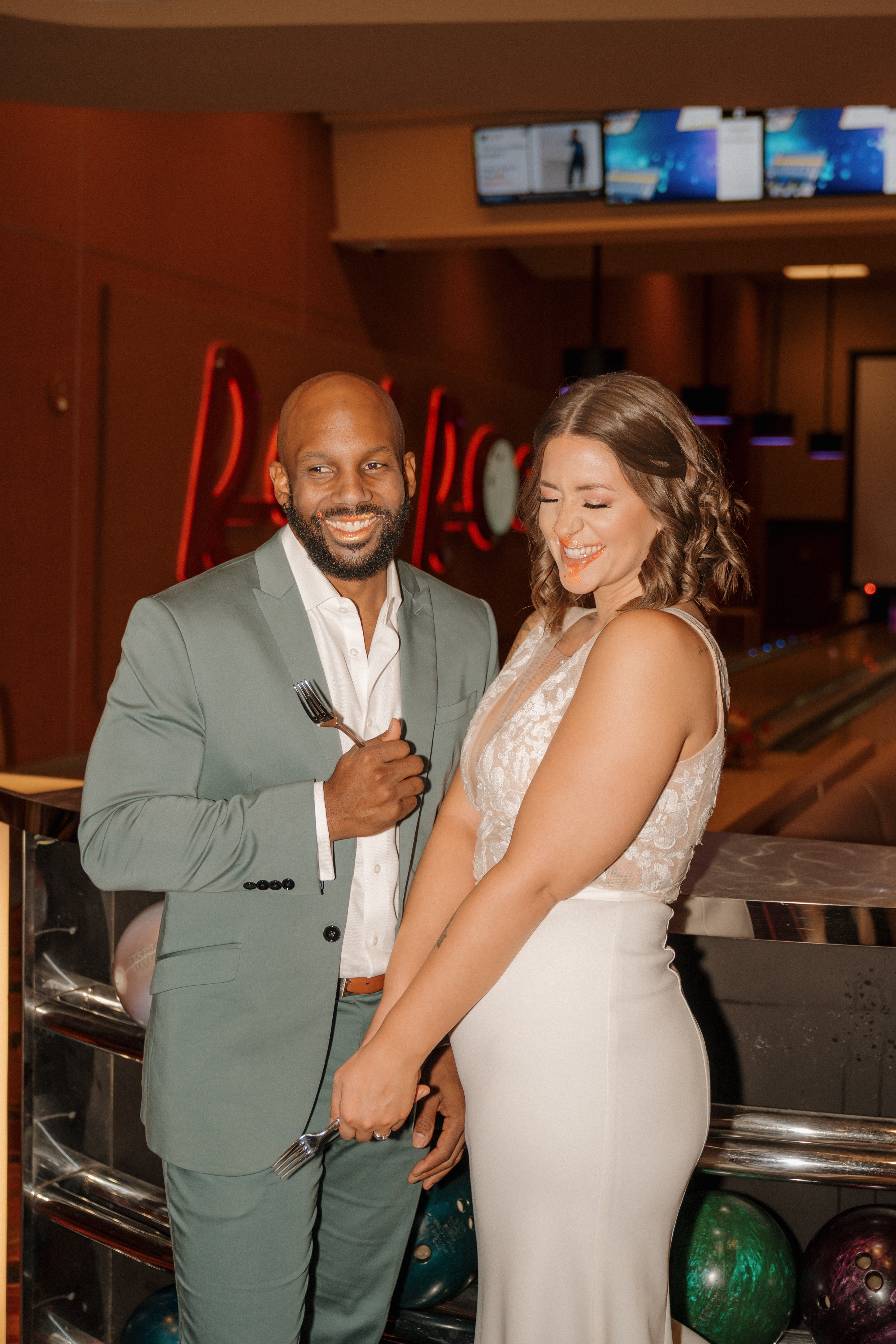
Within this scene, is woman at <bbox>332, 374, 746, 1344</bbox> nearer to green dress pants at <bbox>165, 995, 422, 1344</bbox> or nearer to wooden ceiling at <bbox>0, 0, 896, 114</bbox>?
green dress pants at <bbox>165, 995, 422, 1344</bbox>

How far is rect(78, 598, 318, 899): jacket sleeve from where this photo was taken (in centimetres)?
162

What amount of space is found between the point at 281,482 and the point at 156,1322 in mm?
1503

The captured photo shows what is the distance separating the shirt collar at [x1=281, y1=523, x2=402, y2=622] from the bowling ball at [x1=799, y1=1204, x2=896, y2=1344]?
1308 mm

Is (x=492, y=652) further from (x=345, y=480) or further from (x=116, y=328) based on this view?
(x=116, y=328)

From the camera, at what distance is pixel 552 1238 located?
1.50 meters

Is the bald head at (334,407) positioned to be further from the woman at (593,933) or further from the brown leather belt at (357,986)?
the brown leather belt at (357,986)

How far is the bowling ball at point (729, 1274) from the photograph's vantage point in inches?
79.0

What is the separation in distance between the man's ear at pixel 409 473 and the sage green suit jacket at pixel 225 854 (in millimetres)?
250

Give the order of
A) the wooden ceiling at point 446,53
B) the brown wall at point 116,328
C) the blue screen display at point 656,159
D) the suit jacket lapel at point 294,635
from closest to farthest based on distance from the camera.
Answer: the suit jacket lapel at point 294,635 < the wooden ceiling at point 446,53 < the brown wall at point 116,328 < the blue screen display at point 656,159

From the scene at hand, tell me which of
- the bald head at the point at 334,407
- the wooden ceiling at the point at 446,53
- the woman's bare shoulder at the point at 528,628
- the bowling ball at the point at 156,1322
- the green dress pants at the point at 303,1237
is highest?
the wooden ceiling at the point at 446,53

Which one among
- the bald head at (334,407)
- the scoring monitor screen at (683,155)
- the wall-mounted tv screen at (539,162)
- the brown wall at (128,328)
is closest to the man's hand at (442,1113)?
the bald head at (334,407)

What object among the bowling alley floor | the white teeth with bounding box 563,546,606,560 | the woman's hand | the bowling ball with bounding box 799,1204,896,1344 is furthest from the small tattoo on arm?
the bowling alley floor

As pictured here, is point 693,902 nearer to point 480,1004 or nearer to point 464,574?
point 480,1004

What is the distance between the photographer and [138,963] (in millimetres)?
2184
